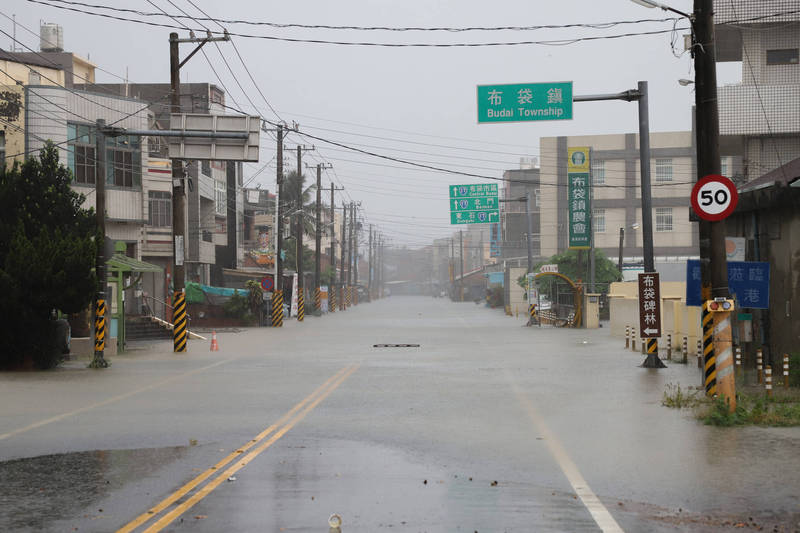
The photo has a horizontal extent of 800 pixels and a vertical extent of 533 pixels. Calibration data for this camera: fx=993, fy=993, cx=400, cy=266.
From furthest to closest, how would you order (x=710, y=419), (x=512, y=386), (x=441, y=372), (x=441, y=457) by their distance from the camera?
1. (x=441, y=372)
2. (x=512, y=386)
3. (x=710, y=419)
4. (x=441, y=457)

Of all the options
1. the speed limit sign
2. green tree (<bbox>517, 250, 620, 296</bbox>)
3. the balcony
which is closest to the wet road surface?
the speed limit sign

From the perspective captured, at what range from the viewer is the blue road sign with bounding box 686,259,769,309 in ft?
62.1

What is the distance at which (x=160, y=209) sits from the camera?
54.4 metres

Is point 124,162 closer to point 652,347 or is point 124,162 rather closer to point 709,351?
point 652,347

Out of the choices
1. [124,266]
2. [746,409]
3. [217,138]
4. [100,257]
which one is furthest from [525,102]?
[746,409]

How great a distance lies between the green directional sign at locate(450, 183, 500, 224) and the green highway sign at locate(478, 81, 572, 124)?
96.6ft

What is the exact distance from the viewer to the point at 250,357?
28.8 m

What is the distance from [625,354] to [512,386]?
10341 mm

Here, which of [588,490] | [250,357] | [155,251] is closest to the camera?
[588,490]

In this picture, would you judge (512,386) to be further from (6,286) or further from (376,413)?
(6,286)

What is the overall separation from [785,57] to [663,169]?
48.6 meters

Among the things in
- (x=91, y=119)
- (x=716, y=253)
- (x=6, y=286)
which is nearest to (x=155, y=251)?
(x=91, y=119)

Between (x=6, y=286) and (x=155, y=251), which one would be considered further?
(x=155, y=251)

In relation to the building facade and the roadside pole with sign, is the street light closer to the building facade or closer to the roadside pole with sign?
the roadside pole with sign
